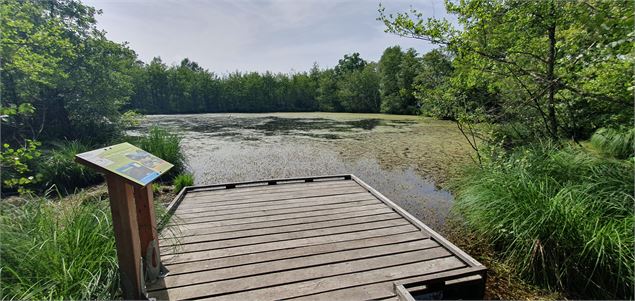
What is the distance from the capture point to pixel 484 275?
2047mm

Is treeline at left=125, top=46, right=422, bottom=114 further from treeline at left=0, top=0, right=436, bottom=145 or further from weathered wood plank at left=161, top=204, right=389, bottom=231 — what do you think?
weathered wood plank at left=161, top=204, right=389, bottom=231

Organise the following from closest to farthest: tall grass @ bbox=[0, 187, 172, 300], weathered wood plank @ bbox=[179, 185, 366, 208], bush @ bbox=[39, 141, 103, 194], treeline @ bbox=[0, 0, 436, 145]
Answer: tall grass @ bbox=[0, 187, 172, 300]
weathered wood plank @ bbox=[179, 185, 366, 208]
bush @ bbox=[39, 141, 103, 194]
treeline @ bbox=[0, 0, 436, 145]

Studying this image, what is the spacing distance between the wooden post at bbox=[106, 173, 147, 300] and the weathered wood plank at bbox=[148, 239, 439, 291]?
0.79ft

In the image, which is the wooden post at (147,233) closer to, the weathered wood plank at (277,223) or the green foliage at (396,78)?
the weathered wood plank at (277,223)

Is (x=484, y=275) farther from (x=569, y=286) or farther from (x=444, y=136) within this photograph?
(x=444, y=136)

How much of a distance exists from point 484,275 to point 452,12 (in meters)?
3.07

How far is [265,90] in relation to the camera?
95.6ft

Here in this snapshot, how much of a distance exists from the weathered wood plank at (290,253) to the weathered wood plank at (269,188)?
1.73 m

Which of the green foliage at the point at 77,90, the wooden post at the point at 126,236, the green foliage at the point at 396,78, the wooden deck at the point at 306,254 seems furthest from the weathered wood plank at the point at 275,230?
the green foliage at the point at 396,78

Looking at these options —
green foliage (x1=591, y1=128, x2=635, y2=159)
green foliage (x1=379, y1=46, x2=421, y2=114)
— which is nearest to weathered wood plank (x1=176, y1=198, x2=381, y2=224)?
green foliage (x1=591, y1=128, x2=635, y2=159)

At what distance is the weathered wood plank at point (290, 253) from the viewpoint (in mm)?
2102

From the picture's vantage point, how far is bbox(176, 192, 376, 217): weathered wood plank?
321 centimetres

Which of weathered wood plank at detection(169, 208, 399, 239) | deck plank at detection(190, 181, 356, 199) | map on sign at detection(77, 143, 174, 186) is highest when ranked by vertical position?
map on sign at detection(77, 143, 174, 186)

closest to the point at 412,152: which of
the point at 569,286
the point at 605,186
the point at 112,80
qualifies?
the point at 605,186
